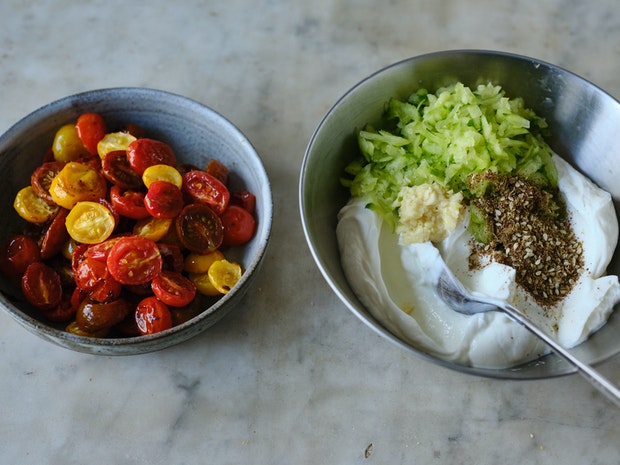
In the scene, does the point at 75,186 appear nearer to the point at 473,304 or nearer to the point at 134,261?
the point at 134,261

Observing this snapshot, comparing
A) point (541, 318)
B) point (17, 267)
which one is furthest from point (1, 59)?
point (541, 318)

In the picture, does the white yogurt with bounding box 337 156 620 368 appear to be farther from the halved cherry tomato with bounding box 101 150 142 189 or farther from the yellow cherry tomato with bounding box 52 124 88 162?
the yellow cherry tomato with bounding box 52 124 88 162

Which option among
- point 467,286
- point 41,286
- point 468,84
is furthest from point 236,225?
point 468,84

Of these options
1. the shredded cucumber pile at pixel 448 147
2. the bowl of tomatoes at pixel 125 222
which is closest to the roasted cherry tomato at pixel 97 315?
the bowl of tomatoes at pixel 125 222

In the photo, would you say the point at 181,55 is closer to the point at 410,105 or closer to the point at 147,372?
the point at 410,105

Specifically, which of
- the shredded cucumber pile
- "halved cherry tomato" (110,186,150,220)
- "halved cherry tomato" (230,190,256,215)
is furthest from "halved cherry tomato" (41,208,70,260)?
the shredded cucumber pile

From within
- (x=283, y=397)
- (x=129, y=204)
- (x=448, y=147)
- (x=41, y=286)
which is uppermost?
(x=448, y=147)
